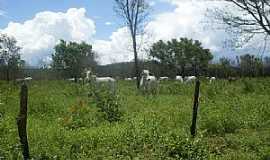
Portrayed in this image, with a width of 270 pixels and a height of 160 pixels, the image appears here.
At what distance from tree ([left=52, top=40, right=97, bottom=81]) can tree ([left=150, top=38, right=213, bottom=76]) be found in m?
14.3

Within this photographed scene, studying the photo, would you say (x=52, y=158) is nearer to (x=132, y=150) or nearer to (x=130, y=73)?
(x=132, y=150)

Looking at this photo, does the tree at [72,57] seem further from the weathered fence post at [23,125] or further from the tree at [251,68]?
the weathered fence post at [23,125]

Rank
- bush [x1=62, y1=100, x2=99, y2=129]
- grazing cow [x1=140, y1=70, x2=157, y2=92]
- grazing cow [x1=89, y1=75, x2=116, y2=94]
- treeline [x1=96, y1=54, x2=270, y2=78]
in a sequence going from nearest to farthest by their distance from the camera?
bush [x1=62, y1=100, x2=99, y2=129] → grazing cow [x1=89, y1=75, x2=116, y2=94] → grazing cow [x1=140, y1=70, x2=157, y2=92] → treeline [x1=96, y1=54, x2=270, y2=78]

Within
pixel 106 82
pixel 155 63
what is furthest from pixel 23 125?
pixel 155 63

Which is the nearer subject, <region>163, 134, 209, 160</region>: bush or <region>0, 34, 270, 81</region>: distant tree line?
<region>163, 134, 209, 160</region>: bush

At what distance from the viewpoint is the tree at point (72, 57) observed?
94.6m

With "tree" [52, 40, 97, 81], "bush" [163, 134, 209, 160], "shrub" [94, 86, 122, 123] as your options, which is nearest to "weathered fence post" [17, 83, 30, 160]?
"bush" [163, 134, 209, 160]

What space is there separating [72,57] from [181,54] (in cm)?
2261

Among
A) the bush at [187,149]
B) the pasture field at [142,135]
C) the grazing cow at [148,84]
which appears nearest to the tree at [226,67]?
A: the grazing cow at [148,84]

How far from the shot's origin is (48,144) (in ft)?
40.9

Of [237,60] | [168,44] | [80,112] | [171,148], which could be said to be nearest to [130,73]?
[168,44]

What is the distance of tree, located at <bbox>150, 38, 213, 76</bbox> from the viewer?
9281cm

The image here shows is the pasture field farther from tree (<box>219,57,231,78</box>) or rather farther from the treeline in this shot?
tree (<box>219,57,231,78</box>)

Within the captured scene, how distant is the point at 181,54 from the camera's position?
96.4 m
